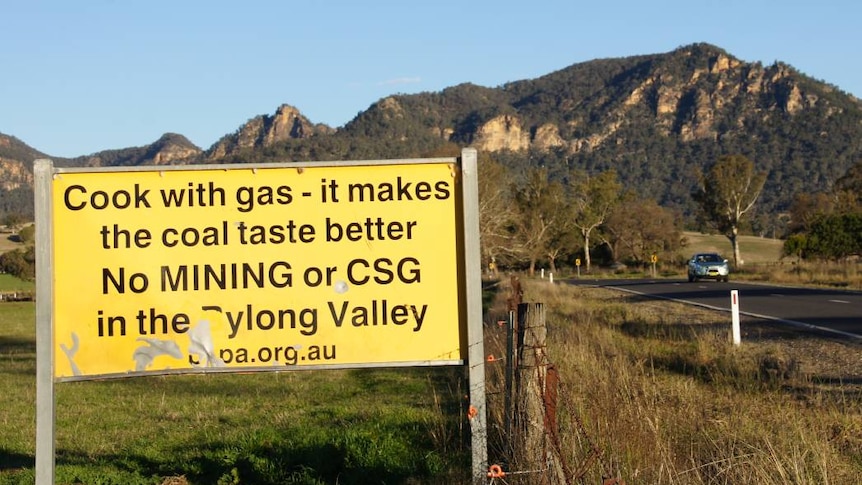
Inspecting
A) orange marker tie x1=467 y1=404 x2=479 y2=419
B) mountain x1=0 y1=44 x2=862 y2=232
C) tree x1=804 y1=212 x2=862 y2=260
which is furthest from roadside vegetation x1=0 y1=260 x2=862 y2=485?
mountain x1=0 y1=44 x2=862 y2=232

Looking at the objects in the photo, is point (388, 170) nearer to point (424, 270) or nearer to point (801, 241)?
point (424, 270)

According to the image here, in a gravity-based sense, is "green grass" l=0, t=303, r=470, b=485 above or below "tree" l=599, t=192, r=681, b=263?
below

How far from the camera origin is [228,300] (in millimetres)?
5301

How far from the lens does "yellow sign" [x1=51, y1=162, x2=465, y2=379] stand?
207 inches

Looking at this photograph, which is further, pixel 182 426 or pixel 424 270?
pixel 182 426

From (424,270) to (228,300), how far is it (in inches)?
44.6

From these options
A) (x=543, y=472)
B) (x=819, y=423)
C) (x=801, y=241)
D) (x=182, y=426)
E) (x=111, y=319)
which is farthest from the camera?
(x=801, y=241)

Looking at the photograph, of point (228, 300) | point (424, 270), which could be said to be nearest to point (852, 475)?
point (424, 270)

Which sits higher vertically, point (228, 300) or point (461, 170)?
point (461, 170)

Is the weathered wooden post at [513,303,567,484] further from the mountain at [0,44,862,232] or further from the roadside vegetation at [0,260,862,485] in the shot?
the mountain at [0,44,862,232]

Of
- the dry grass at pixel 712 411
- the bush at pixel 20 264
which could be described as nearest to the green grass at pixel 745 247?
the bush at pixel 20 264

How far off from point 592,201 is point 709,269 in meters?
48.7

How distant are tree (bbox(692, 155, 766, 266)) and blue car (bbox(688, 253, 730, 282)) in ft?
101

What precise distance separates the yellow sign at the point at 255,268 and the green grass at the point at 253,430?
132cm
